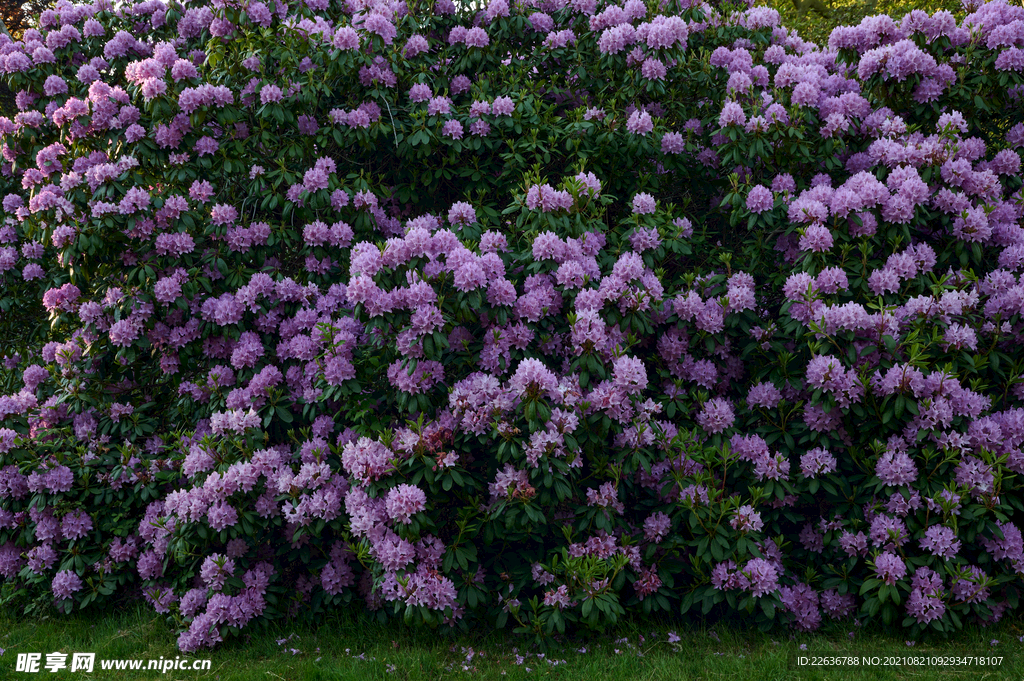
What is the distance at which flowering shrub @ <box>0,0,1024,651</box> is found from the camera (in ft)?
12.4

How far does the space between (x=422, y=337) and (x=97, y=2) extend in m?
4.34

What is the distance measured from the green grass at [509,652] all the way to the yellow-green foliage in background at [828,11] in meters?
6.65

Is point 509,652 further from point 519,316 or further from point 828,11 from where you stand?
point 828,11

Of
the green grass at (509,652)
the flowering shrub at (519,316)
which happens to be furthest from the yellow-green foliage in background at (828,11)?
the green grass at (509,652)

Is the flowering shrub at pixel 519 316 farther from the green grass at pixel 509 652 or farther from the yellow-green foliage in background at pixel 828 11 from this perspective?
the yellow-green foliage in background at pixel 828 11

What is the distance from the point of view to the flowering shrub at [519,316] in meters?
3.77

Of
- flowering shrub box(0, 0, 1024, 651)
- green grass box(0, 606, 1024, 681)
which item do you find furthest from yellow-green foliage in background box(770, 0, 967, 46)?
green grass box(0, 606, 1024, 681)

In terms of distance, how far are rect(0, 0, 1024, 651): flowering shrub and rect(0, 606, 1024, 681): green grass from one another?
14 centimetres

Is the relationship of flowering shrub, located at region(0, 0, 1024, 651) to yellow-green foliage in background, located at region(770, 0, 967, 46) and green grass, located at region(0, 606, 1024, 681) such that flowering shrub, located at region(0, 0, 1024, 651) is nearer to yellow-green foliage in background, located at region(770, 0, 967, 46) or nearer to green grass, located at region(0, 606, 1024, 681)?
green grass, located at region(0, 606, 1024, 681)

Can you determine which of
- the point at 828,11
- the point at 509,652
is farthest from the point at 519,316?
the point at 828,11

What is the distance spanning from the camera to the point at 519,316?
3912mm

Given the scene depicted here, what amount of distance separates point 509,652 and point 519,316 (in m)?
1.82

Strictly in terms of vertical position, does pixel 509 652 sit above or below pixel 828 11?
below

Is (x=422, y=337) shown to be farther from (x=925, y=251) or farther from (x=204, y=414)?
(x=925, y=251)
